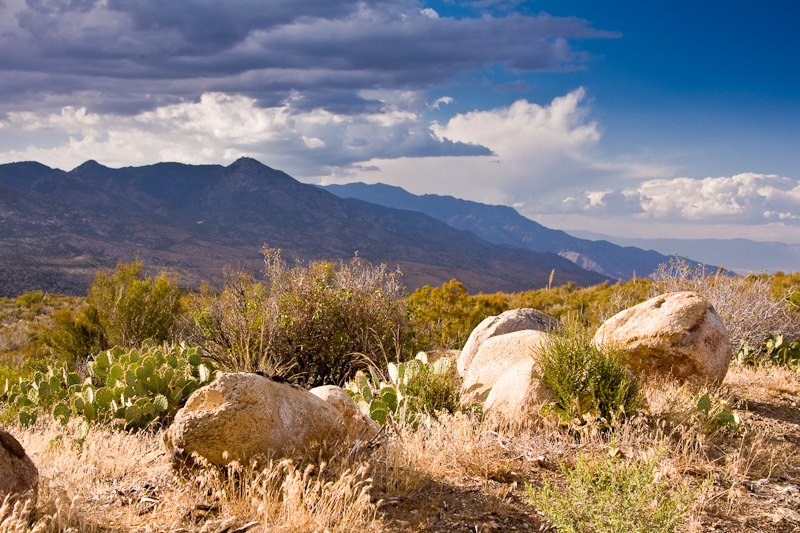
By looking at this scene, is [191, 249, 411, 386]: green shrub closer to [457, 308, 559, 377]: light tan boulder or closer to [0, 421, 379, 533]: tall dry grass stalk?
[457, 308, 559, 377]: light tan boulder

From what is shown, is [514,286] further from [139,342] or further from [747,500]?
[747,500]

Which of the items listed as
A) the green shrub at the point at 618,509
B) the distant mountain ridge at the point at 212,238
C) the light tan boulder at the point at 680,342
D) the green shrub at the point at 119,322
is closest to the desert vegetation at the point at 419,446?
the green shrub at the point at 618,509

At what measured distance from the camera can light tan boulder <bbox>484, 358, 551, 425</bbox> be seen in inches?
215

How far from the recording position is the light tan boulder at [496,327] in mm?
8625

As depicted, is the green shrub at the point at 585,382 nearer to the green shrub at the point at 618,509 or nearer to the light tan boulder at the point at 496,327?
the green shrub at the point at 618,509

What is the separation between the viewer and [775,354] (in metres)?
9.34

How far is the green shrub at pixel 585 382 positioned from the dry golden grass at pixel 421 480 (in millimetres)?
200

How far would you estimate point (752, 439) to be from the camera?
5.25 meters

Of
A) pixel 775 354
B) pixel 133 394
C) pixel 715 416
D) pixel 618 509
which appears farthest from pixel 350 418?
pixel 775 354

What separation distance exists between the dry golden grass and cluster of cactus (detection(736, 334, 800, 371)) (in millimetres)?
3813

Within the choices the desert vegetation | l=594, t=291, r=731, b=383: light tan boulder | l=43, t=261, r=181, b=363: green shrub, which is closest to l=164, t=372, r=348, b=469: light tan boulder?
the desert vegetation

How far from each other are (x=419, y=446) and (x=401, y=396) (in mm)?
1585

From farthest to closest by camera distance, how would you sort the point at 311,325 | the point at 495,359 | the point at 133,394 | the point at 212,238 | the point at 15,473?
the point at 212,238 → the point at 311,325 → the point at 495,359 → the point at 133,394 → the point at 15,473

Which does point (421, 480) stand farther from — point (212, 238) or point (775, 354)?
point (212, 238)
